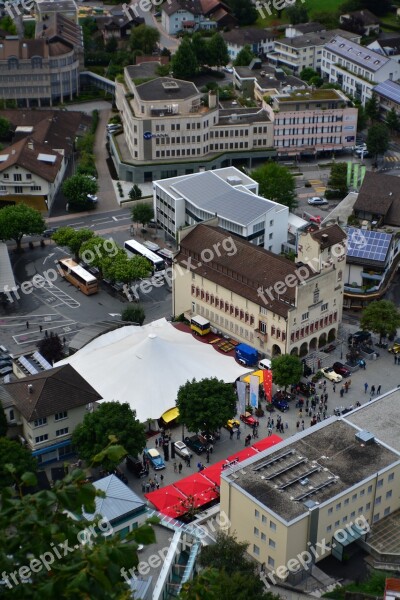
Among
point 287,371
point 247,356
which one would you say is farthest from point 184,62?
point 287,371

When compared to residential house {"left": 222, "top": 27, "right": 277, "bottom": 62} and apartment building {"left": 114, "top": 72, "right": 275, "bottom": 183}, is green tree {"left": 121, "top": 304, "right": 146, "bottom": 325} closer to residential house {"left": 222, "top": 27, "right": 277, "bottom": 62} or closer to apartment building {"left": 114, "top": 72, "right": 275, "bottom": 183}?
apartment building {"left": 114, "top": 72, "right": 275, "bottom": 183}

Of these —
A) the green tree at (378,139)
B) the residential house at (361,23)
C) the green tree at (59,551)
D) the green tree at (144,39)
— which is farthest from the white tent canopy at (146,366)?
the residential house at (361,23)

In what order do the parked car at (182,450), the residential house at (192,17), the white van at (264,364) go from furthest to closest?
the residential house at (192,17)
the white van at (264,364)
the parked car at (182,450)

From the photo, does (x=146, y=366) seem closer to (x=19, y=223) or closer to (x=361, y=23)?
(x=19, y=223)

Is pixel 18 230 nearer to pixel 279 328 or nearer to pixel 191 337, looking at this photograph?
pixel 191 337

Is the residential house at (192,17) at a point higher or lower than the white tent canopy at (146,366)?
higher

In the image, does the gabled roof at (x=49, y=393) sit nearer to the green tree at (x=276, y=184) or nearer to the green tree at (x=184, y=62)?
the green tree at (x=276, y=184)

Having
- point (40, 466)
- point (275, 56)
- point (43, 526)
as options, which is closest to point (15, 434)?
point (40, 466)

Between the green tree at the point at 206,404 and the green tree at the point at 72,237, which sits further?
the green tree at the point at 72,237

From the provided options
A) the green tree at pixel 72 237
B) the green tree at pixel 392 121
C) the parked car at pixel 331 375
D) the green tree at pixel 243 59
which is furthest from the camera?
the green tree at pixel 243 59
